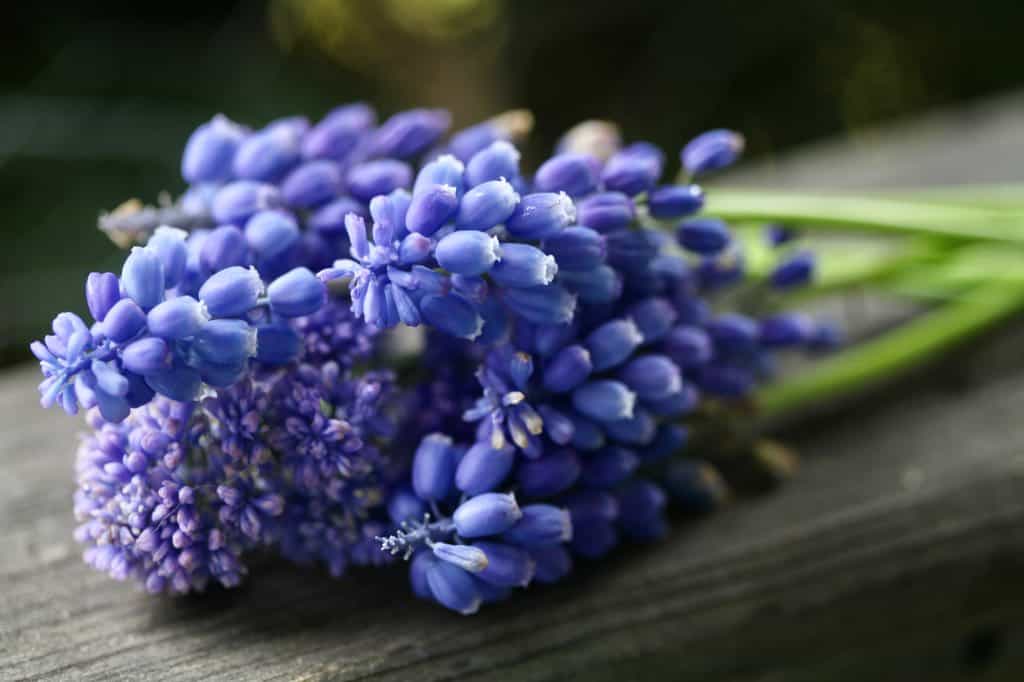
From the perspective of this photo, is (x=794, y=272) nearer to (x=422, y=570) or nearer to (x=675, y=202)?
(x=675, y=202)

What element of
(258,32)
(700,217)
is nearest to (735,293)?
(700,217)

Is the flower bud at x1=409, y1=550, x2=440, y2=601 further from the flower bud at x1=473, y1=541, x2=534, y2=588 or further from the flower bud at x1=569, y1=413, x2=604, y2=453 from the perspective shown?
the flower bud at x1=569, y1=413, x2=604, y2=453

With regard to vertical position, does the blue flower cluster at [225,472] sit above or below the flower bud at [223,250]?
below

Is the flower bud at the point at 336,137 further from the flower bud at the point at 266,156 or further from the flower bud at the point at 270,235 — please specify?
the flower bud at the point at 270,235

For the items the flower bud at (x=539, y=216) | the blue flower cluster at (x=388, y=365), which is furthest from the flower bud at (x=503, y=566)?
the flower bud at (x=539, y=216)

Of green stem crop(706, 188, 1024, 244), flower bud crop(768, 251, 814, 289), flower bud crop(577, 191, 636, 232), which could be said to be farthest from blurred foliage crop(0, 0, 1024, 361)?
flower bud crop(577, 191, 636, 232)
